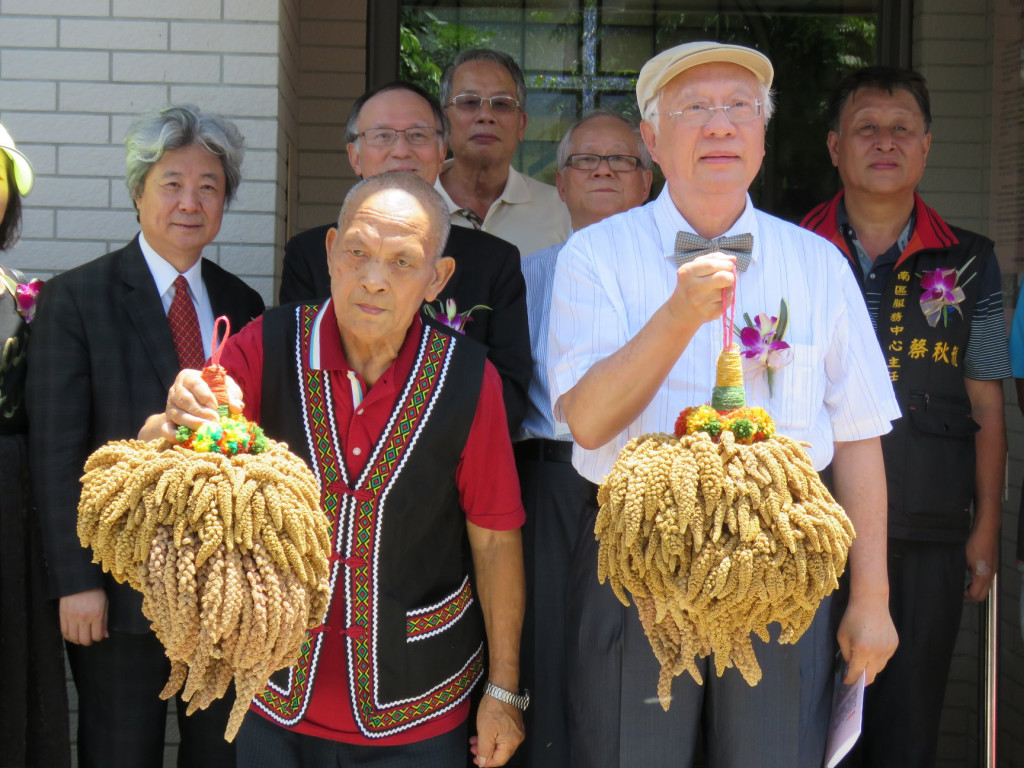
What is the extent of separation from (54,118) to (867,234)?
104 inches

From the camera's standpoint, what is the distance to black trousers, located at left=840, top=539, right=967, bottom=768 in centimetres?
334

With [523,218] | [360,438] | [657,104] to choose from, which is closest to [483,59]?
[523,218]

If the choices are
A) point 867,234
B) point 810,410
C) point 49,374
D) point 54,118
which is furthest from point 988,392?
point 54,118

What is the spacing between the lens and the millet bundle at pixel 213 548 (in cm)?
182

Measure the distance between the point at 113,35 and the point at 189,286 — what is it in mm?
1059

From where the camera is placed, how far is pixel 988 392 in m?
3.53

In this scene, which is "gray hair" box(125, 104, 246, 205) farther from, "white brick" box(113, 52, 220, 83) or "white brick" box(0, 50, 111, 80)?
"white brick" box(0, 50, 111, 80)

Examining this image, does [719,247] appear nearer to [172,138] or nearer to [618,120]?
[618,120]

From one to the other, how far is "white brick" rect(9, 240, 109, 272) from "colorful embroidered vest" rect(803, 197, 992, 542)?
2.42 m

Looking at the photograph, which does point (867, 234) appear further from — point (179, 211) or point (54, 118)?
point (54, 118)

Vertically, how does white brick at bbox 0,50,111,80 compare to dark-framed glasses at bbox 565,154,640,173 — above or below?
above

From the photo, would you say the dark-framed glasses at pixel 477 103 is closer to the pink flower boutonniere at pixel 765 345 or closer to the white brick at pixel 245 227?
the white brick at pixel 245 227

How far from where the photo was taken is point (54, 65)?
3.53 m

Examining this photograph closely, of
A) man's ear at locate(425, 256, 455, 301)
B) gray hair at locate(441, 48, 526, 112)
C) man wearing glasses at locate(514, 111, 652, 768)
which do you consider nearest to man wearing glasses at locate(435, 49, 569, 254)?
gray hair at locate(441, 48, 526, 112)
